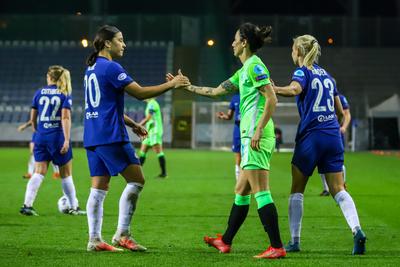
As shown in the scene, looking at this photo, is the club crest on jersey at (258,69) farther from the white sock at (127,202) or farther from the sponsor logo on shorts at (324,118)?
the white sock at (127,202)

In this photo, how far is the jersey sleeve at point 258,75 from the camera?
7.63 metres

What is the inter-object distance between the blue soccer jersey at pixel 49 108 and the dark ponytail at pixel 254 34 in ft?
15.0

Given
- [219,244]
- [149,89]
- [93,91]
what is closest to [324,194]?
[219,244]

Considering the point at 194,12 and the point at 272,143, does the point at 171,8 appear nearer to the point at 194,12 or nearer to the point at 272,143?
the point at 194,12

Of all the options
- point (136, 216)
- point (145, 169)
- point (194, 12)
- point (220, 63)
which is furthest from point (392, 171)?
point (194, 12)

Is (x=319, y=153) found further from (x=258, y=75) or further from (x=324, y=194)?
(x=324, y=194)

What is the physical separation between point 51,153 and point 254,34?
4987mm

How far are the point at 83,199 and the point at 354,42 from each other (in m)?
31.8

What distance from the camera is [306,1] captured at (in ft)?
169

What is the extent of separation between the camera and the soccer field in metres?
7.70

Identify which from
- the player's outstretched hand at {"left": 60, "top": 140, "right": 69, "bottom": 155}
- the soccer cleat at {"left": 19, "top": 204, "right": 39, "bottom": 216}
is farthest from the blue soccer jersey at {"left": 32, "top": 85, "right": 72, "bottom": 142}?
the soccer cleat at {"left": 19, "top": 204, "right": 39, "bottom": 216}

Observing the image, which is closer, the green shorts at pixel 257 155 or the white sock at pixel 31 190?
the green shorts at pixel 257 155

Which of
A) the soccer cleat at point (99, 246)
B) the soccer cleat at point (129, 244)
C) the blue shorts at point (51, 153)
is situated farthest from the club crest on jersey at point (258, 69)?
the blue shorts at point (51, 153)

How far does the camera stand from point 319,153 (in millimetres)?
8219
